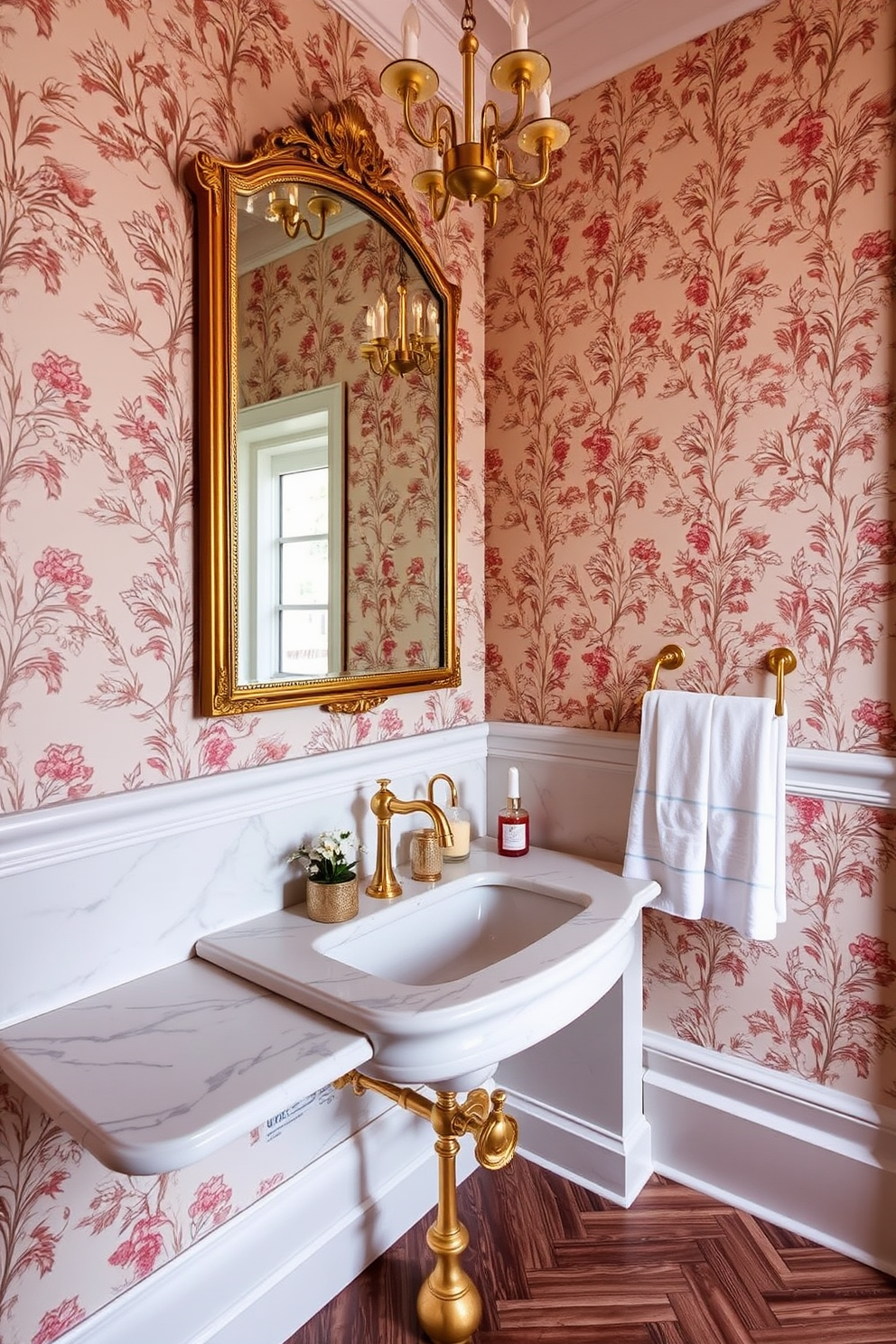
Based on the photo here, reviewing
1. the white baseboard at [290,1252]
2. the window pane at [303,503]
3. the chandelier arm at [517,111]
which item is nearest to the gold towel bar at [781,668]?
the window pane at [303,503]

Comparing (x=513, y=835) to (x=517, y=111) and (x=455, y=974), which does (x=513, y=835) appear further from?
(x=517, y=111)

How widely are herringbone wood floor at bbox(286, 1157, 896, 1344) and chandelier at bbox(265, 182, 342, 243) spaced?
192 cm

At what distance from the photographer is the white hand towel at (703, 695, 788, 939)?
145cm

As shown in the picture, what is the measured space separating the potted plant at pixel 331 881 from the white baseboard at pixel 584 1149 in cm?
81

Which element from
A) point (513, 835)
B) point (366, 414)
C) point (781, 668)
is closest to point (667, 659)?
point (781, 668)

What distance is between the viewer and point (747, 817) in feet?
4.83

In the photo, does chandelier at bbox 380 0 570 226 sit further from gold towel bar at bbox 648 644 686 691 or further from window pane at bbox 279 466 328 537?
gold towel bar at bbox 648 644 686 691

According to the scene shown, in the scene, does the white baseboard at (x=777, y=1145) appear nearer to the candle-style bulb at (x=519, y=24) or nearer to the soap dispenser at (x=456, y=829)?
the soap dispenser at (x=456, y=829)

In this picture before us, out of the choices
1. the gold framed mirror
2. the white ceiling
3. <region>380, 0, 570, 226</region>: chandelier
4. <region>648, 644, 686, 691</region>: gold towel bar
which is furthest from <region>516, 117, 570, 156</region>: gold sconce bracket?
<region>648, 644, 686, 691</region>: gold towel bar

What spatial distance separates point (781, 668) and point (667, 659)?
0.24 meters

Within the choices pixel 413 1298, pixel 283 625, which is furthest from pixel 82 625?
pixel 413 1298

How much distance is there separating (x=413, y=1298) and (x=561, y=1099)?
19.4 inches

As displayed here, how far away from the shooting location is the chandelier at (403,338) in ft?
5.11

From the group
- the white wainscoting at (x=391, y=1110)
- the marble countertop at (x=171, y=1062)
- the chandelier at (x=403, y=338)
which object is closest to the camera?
the marble countertop at (x=171, y=1062)
